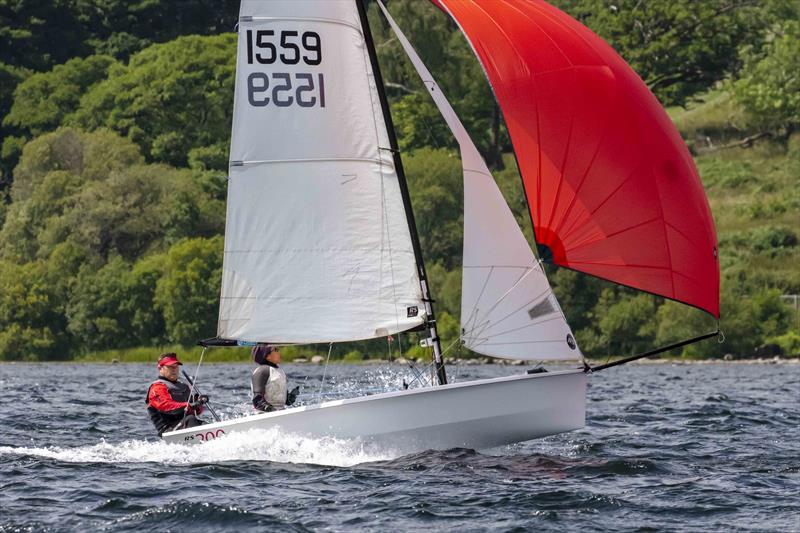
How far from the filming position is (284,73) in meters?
17.2

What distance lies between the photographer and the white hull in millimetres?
16266

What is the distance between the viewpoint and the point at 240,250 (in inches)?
686

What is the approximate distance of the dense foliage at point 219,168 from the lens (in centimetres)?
5766

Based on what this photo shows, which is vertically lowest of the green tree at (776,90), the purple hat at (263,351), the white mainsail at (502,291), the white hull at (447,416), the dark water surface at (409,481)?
the dark water surface at (409,481)

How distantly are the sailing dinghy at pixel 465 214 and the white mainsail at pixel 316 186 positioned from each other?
0.6 inches

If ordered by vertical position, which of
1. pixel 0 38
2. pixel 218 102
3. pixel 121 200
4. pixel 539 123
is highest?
pixel 0 38

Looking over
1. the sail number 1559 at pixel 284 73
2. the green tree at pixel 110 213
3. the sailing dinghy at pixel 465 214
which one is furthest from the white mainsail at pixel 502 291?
the green tree at pixel 110 213

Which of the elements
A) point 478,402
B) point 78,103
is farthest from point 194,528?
point 78,103

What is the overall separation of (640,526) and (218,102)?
3096 inches

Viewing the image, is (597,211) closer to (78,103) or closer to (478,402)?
(478,402)

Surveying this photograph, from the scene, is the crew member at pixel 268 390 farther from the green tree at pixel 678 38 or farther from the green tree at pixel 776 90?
the green tree at pixel 678 38

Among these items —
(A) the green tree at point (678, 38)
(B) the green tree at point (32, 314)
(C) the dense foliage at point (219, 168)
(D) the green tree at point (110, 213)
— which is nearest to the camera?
(C) the dense foliage at point (219, 168)

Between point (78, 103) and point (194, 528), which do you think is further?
point (78, 103)

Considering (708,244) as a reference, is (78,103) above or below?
above
